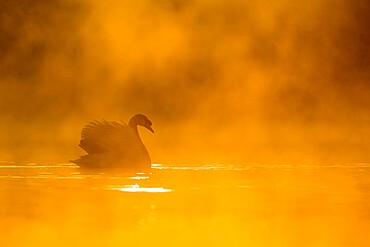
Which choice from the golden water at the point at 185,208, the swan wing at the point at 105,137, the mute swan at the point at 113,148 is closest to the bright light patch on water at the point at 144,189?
the golden water at the point at 185,208

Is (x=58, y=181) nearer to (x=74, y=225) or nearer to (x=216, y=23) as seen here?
(x=74, y=225)

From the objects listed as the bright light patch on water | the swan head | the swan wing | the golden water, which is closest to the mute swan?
the swan wing

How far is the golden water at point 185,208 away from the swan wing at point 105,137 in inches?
71.3

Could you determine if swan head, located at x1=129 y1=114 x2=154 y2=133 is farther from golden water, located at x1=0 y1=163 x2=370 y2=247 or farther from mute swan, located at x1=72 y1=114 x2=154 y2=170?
golden water, located at x1=0 y1=163 x2=370 y2=247

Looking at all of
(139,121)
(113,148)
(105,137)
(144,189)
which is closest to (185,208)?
(144,189)

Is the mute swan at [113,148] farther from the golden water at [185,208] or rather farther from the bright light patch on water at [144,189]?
the bright light patch on water at [144,189]

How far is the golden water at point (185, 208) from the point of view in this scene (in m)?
11.7

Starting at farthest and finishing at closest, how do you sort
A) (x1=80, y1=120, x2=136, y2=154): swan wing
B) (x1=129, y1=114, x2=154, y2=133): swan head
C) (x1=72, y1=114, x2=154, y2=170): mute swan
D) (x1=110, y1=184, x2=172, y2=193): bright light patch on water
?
(x1=129, y1=114, x2=154, y2=133): swan head < (x1=80, y1=120, x2=136, y2=154): swan wing < (x1=72, y1=114, x2=154, y2=170): mute swan < (x1=110, y1=184, x2=172, y2=193): bright light patch on water

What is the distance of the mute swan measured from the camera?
21642mm

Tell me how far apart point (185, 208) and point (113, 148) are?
8165mm

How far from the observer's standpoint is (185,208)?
14023 millimetres

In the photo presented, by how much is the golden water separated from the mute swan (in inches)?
51.0

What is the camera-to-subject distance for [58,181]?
17984 mm

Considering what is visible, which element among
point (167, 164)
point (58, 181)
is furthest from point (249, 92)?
point (58, 181)
